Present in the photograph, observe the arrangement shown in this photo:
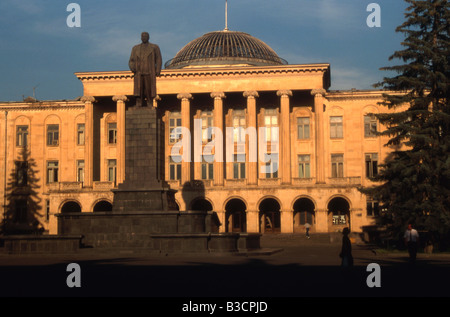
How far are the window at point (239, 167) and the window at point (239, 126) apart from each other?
1.63 m

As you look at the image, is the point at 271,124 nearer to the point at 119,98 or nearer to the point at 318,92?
the point at 318,92

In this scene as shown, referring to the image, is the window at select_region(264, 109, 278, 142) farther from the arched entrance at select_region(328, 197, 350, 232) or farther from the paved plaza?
the paved plaza

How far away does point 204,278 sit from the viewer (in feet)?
68.2

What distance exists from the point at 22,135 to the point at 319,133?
102 feet

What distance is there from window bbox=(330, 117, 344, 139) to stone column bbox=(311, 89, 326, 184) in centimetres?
327

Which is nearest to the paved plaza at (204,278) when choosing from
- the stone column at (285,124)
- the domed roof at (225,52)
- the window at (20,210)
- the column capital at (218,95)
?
the stone column at (285,124)

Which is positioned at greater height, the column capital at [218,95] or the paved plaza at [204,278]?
the column capital at [218,95]

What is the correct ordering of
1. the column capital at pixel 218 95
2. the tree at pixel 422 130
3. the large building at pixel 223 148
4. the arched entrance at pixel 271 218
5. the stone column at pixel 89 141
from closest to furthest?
the tree at pixel 422 130, the large building at pixel 223 148, the column capital at pixel 218 95, the stone column at pixel 89 141, the arched entrance at pixel 271 218

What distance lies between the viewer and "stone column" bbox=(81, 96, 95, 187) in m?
70.7

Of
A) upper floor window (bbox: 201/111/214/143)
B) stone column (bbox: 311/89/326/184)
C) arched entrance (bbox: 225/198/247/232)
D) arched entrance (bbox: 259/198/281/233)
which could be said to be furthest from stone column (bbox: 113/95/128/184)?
stone column (bbox: 311/89/326/184)

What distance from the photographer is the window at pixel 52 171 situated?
2977 inches

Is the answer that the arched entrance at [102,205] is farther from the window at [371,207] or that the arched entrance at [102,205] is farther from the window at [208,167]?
the window at [371,207]

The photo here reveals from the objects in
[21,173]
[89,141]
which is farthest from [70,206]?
[21,173]
